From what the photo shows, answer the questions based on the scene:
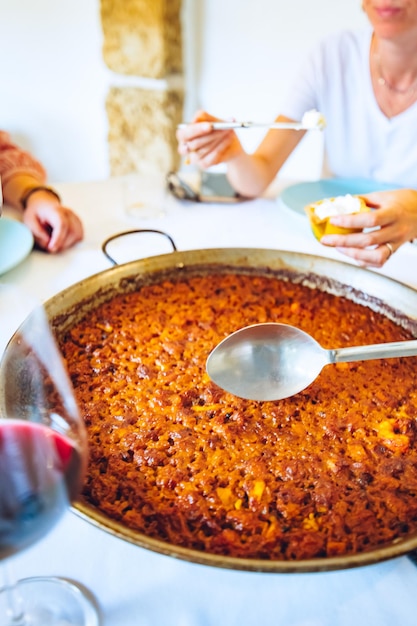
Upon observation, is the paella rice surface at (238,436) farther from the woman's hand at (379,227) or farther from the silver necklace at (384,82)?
the silver necklace at (384,82)

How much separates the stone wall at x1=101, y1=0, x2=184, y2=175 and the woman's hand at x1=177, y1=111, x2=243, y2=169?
43.8 inches

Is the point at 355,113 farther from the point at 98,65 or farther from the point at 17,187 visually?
the point at 98,65

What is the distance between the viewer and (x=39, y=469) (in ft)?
1.69

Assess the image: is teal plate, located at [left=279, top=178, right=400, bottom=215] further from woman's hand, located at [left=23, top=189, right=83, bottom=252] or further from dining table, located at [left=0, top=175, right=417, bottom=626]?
dining table, located at [left=0, top=175, right=417, bottom=626]

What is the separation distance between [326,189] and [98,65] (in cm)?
173

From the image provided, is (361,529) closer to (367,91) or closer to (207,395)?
(207,395)

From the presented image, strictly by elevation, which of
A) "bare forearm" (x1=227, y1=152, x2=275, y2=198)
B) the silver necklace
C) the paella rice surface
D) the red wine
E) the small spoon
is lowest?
the paella rice surface

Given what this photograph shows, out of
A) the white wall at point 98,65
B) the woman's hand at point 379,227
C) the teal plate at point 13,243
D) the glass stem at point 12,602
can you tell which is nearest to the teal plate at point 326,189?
the woman's hand at point 379,227

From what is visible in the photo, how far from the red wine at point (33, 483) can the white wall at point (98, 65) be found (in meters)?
2.41

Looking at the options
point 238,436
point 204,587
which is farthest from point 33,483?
point 238,436

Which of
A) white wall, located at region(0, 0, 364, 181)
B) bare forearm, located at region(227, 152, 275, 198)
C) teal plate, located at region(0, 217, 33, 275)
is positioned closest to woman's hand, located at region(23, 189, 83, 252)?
teal plate, located at region(0, 217, 33, 275)

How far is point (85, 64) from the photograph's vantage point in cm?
287

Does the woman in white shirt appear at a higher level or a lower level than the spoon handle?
higher

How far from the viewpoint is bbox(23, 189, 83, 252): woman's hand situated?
1419 mm
